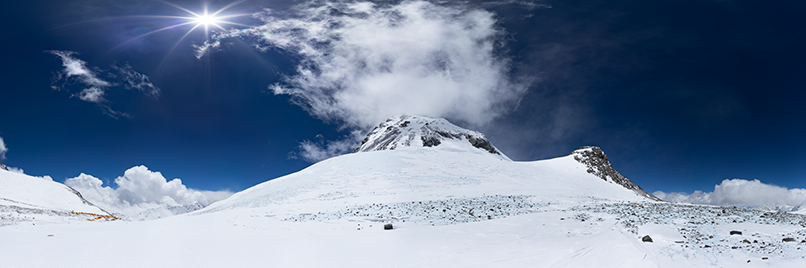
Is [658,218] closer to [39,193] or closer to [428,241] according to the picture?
[428,241]

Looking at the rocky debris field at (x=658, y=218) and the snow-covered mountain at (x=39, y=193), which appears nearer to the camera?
the rocky debris field at (x=658, y=218)

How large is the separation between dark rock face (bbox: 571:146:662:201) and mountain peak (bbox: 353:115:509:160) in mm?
20319

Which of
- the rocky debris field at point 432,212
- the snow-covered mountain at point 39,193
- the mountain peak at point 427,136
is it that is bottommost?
the rocky debris field at point 432,212

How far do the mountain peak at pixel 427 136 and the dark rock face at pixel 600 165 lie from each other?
66.7 feet

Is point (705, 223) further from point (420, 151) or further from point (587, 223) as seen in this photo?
point (420, 151)

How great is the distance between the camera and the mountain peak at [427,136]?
257ft

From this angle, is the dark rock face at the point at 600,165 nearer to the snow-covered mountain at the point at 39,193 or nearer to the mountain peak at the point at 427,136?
the mountain peak at the point at 427,136

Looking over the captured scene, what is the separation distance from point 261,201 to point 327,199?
693 centimetres

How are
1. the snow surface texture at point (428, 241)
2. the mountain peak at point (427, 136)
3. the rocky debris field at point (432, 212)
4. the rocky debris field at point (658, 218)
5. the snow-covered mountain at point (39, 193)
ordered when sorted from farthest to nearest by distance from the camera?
the mountain peak at point (427, 136), the snow-covered mountain at point (39, 193), the rocky debris field at point (432, 212), the rocky debris field at point (658, 218), the snow surface texture at point (428, 241)

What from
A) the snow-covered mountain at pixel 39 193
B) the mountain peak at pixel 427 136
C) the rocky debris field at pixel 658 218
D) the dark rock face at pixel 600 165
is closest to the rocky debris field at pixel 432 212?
the rocky debris field at pixel 658 218

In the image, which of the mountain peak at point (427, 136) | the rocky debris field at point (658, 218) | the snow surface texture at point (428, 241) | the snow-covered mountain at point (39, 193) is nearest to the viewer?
the snow surface texture at point (428, 241)

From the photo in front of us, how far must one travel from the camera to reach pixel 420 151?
54.6 meters

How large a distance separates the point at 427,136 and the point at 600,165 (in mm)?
48189

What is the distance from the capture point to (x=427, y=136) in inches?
3140
